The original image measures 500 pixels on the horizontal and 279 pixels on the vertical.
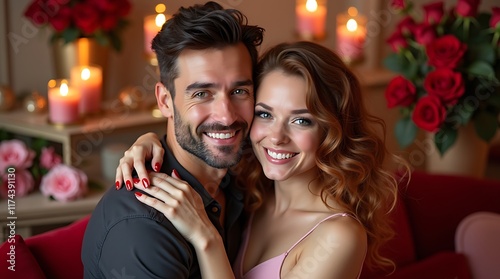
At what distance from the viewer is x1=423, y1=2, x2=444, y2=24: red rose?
8.07 feet

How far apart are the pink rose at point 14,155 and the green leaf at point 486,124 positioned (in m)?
1.53

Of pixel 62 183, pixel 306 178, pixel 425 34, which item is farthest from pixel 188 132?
pixel 425 34

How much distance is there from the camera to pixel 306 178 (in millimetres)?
1864

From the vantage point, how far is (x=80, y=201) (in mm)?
2438

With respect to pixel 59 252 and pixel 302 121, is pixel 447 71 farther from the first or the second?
pixel 59 252

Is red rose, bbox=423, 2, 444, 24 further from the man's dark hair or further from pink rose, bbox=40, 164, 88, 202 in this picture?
pink rose, bbox=40, 164, 88, 202

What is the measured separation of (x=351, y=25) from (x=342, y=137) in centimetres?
152

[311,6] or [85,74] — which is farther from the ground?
[311,6]

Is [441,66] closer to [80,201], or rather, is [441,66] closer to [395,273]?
[395,273]

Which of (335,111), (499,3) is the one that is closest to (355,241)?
(335,111)

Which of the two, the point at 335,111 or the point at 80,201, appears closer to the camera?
the point at 335,111

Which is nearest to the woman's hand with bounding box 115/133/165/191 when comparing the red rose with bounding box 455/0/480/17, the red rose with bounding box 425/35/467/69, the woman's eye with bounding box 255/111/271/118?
the woman's eye with bounding box 255/111/271/118

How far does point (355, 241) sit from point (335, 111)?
320 mm

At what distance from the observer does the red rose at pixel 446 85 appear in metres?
2.38
